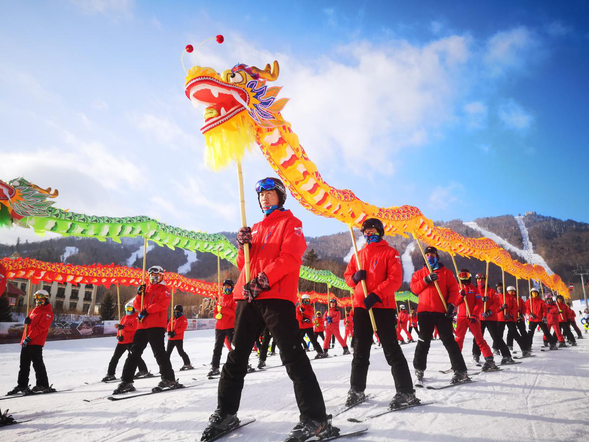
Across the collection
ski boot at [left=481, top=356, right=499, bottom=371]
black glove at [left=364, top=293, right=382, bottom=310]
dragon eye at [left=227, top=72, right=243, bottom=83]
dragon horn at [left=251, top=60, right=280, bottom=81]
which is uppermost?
dragon horn at [left=251, top=60, right=280, bottom=81]

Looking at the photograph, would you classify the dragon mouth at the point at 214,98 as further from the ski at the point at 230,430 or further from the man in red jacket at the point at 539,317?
the man in red jacket at the point at 539,317

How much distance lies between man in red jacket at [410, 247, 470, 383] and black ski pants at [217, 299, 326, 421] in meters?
2.83

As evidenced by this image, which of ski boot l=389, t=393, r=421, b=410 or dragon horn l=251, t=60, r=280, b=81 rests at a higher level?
dragon horn l=251, t=60, r=280, b=81

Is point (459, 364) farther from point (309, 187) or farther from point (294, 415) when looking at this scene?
point (309, 187)

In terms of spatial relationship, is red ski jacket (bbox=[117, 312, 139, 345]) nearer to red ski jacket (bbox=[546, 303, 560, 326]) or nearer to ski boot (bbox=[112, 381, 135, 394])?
ski boot (bbox=[112, 381, 135, 394])

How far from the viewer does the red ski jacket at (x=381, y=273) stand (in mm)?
3430

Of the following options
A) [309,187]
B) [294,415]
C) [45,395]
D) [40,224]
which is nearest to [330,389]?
[294,415]

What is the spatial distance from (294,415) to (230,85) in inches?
129

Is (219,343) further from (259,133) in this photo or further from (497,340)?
(497,340)

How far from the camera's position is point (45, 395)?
5.01 m

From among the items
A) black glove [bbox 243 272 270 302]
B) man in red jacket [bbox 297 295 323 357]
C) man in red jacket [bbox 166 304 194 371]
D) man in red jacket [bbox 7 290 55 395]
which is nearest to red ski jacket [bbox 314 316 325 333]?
man in red jacket [bbox 297 295 323 357]

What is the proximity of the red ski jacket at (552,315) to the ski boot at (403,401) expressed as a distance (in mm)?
9265

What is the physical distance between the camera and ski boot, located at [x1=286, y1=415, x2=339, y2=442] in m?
2.21

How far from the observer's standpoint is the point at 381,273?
356 centimetres
